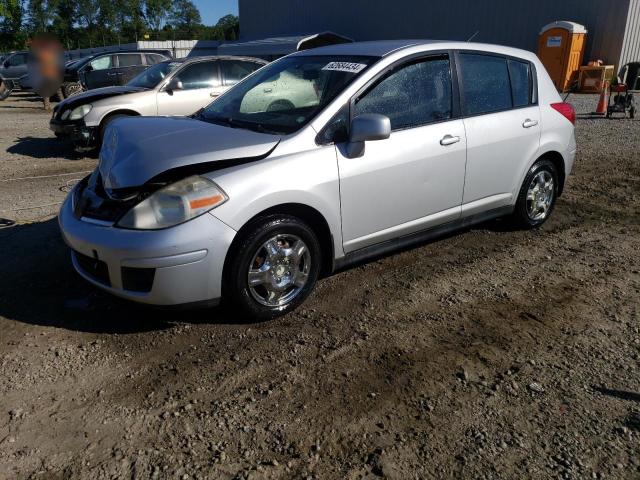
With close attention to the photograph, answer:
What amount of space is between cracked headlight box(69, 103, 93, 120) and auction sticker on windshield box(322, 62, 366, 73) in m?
6.14

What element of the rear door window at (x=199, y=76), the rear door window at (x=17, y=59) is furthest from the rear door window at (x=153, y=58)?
the rear door window at (x=199, y=76)

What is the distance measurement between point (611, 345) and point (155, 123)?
11.5 feet

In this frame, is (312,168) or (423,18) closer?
(312,168)

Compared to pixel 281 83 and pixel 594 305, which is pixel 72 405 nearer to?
pixel 281 83

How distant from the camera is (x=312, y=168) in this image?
3389mm

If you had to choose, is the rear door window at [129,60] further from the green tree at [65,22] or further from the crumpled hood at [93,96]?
the green tree at [65,22]

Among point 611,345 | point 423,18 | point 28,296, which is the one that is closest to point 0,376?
point 28,296

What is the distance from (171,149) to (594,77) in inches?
752

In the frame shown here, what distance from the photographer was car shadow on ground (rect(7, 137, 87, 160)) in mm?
9148

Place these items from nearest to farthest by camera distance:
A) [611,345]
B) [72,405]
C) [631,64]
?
[72,405] → [611,345] → [631,64]

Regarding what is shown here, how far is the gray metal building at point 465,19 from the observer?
1884cm

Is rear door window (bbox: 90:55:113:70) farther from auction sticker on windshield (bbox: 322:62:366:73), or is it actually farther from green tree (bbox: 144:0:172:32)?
green tree (bbox: 144:0:172:32)

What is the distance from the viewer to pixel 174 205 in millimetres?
3035


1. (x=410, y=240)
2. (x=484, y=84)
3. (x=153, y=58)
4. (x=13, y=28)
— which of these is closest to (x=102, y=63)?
(x=153, y=58)
